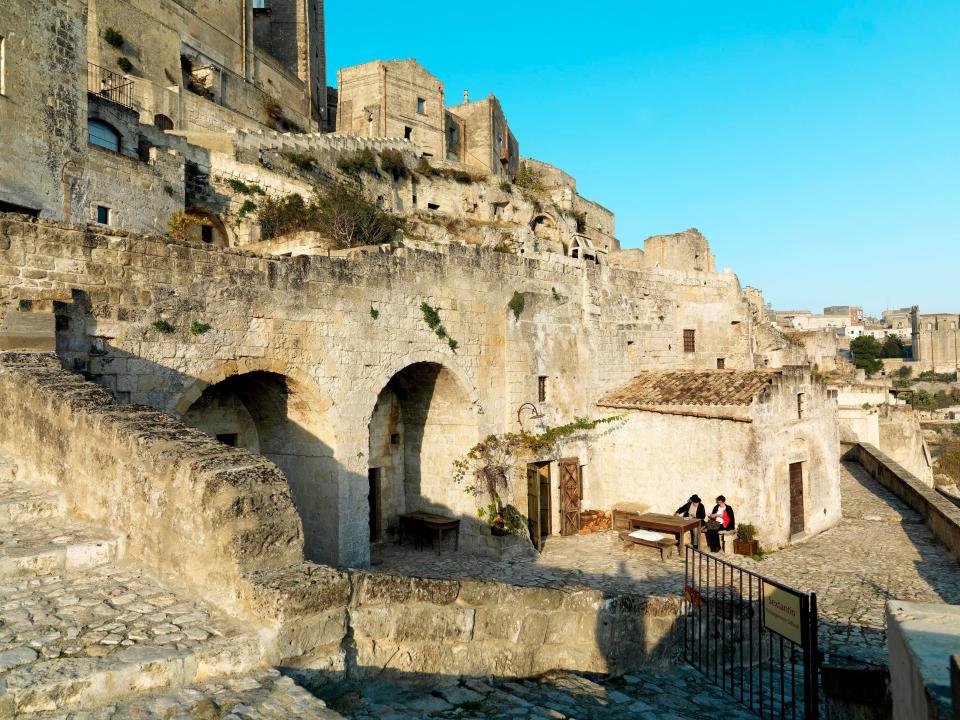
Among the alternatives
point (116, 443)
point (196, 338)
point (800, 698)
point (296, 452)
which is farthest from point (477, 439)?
point (116, 443)

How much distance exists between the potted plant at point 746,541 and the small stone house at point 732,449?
202 mm

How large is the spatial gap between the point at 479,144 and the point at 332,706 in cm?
4039

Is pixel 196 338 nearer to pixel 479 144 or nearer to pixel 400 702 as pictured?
pixel 400 702

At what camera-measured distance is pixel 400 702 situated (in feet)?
14.5

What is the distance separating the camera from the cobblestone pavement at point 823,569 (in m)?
10.4

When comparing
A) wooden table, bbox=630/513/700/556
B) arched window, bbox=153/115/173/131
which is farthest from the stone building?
arched window, bbox=153/115/173/131

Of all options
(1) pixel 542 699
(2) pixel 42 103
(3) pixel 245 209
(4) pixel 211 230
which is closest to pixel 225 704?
(1) pixel 542 699

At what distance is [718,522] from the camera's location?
44.0 feet

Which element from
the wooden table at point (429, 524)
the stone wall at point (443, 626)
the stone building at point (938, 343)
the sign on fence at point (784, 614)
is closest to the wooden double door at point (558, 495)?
the wooden table at point (429, 524)

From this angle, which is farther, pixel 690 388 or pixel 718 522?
pixel 690 388

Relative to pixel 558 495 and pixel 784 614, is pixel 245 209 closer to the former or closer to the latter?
pixel 558 495

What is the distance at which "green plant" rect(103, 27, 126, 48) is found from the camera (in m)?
25.7

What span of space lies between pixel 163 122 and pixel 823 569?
26218 mm

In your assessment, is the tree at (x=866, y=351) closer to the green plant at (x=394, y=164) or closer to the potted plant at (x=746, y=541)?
the green plant at (x=394, y=164)
